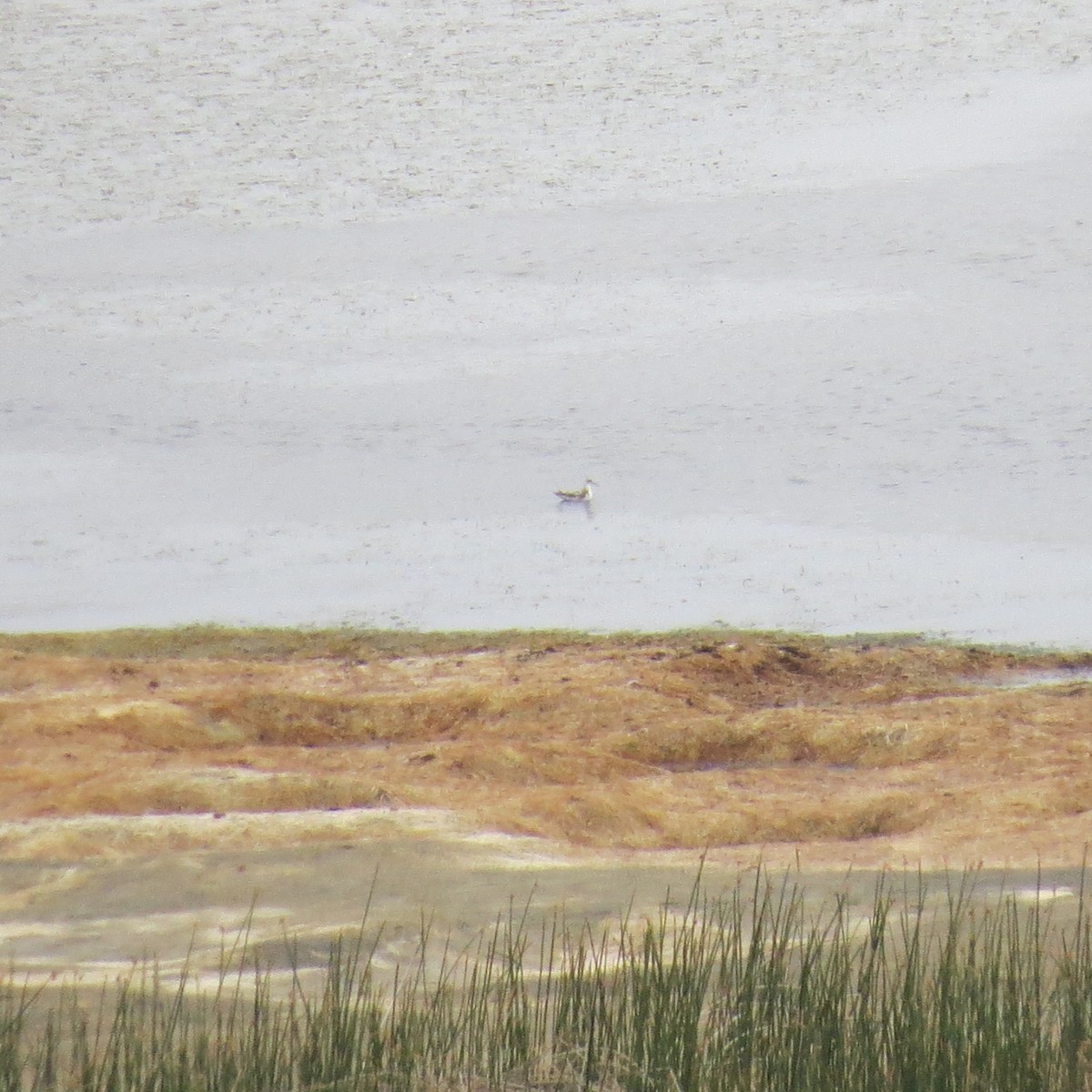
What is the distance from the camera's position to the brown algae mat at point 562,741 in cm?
575

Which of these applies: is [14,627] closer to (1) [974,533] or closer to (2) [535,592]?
(2) [535,592]

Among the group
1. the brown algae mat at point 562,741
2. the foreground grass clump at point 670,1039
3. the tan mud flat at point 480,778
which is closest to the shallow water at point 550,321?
the brown algae mat at point 562,741

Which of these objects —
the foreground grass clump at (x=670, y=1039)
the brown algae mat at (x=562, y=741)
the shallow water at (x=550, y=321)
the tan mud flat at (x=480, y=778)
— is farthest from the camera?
the shallow water at (x=550, y=321)

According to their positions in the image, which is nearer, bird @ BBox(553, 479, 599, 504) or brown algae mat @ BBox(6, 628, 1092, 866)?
brown algae mat @ BBox(6, 628, 1092, 866)

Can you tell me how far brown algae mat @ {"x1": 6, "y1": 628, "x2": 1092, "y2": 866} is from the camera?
575 centimetres

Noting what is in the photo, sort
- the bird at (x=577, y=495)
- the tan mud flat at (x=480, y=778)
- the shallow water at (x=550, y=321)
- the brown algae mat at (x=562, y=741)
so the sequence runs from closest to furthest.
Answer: the tan mud flat at (x=480, y=778) → the brown algae mat at (x=562, y=741) → the shallow water at (x=550, y=321) → the bird at (x=577, y=495)

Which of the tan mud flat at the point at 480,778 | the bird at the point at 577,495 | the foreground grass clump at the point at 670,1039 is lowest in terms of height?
the foreground grass clump at the point at 670,1039

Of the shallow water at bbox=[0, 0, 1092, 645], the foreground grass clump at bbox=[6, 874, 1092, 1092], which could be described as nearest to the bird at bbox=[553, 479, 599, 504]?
the shallow water at bbox=[0, 0, 1092, 645]

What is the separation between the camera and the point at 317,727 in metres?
7.40

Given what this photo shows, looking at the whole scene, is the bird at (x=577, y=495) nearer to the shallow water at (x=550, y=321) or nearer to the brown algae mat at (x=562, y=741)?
the shallow water at (x=550, y=321)

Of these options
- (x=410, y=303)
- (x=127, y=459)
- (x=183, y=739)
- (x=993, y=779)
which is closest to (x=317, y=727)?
(x=183, y=739)

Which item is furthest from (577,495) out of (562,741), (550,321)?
(562,741)

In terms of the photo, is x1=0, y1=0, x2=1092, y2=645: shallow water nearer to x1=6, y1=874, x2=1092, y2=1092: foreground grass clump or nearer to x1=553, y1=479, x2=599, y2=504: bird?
x1=553, y1=479, x2=599, y2=504: bird

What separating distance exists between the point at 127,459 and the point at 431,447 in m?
1.94
